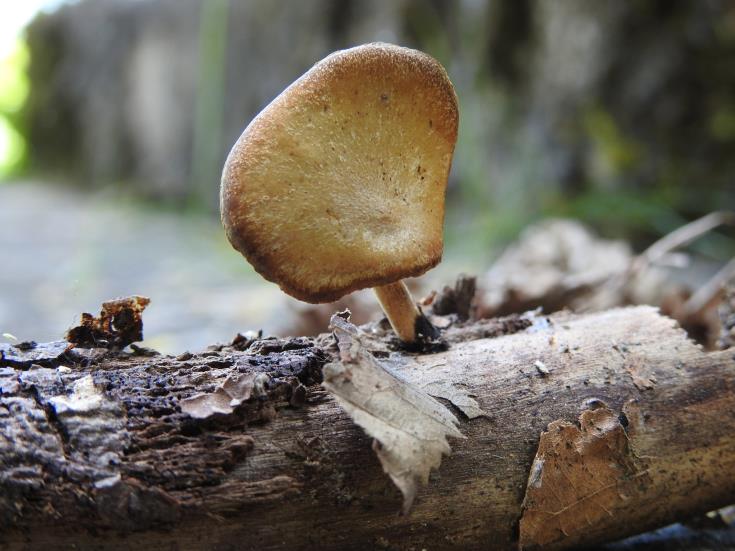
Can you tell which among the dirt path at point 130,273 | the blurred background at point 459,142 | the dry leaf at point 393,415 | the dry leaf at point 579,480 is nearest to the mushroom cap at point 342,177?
the dry leaf at point 393,415

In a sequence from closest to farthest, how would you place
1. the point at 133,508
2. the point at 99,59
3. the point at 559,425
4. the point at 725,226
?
the point at 133,508 < the point at 559,425 < the point at 725,226 < the point at 99,59

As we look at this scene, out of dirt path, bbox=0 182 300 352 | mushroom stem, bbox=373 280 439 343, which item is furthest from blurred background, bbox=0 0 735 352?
mushroom stem, bbox=373 280 439 343

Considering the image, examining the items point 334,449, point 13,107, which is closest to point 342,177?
point 334,449

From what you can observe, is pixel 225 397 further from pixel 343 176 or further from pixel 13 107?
pixel 13 107

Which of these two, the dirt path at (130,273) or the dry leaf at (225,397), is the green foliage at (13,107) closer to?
the dirt path at (130,273)

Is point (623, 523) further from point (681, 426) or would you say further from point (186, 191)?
point (186, 191)

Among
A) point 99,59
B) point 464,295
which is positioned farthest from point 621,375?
point 99,59

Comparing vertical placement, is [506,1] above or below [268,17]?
below
